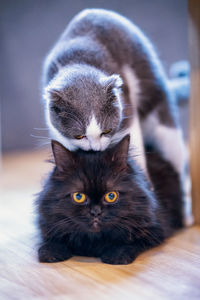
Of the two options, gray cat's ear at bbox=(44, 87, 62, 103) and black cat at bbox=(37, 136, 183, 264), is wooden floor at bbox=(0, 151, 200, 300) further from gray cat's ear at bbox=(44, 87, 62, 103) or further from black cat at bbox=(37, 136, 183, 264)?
gray cat's ear at bbox=(44, 87, 62, 103)

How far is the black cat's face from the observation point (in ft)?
4.34

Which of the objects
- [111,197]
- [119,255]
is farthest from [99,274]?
[111,197]

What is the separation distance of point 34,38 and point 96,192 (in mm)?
1484

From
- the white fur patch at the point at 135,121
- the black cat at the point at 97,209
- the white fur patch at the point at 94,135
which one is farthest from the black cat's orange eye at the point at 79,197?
the white fur patch at the point at 135,121

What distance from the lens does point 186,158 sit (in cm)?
221

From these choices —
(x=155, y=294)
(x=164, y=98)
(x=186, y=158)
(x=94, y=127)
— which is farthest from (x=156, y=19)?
(x=155, y=294)

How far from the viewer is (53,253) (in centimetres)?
137

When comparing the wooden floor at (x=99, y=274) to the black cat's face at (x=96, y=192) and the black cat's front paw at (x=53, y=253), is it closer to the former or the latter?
the black cat's front paw at (x=53, y=253)

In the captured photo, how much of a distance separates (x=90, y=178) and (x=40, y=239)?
0.34m

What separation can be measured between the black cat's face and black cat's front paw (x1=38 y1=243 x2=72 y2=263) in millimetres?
72

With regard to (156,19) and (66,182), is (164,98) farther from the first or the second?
(66,182)

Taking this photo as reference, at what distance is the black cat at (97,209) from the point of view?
133 cm

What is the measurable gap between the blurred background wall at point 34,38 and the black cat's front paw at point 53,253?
1.09m

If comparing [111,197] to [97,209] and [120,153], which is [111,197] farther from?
[120,153]
